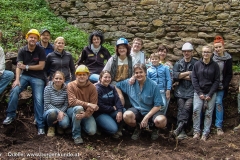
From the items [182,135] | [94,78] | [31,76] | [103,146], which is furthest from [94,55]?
[182,135]

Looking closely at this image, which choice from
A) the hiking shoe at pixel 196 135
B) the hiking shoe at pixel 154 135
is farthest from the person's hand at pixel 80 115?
the hiking shoe at pixel 196 135

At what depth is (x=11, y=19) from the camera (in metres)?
8.23

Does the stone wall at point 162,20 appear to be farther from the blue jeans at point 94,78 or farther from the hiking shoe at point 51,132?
the hiking shoe at point 51,132

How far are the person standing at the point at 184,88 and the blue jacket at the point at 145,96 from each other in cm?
73

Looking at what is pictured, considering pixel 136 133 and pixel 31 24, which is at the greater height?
pixel 31 24

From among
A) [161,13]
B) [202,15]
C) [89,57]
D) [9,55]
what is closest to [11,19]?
[9,55]

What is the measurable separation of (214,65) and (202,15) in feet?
7.94

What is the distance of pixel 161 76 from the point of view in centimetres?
562

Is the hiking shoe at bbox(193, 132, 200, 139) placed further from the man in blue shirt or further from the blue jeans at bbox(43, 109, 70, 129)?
the blue jeans at bbox(43, 109, 70, 129)

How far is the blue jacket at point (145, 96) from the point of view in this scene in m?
5.00

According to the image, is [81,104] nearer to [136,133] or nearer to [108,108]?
[108,108]

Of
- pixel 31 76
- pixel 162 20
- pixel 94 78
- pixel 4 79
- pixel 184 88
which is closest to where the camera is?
pixel 4 79

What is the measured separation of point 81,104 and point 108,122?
59 cm

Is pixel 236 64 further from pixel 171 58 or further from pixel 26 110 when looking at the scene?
pixel 26 110
